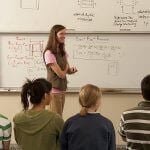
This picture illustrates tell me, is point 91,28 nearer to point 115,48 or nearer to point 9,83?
point 115,48

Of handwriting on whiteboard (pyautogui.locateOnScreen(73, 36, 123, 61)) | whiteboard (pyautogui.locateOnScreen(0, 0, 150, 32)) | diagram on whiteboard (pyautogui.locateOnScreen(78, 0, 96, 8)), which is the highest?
diagram on whiteboard (pyautogui.locateOnScreen(78, 0, 96, 8))

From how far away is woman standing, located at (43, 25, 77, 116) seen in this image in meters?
3.45

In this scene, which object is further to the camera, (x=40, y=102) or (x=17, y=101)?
(x=17, y=101)

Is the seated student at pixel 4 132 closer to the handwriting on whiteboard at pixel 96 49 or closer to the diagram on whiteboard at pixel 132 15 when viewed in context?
the handwriting on whiteboard at pixel 96 49

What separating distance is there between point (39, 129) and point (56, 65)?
4.47ft

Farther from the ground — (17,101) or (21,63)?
(21,63)

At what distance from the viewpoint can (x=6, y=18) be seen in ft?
13.2

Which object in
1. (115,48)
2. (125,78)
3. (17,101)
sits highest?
(115,48)

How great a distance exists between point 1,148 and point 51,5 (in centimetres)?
209

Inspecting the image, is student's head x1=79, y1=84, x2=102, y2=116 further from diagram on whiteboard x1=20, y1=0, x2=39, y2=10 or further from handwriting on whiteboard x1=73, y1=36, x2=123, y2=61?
diagram on whiteboard x1=20, y1=0, x2=39, y2=10

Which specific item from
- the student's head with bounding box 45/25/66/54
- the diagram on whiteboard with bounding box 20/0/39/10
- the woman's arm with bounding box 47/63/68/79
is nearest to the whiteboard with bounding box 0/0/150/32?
the diagram on whiteboard with bounding box 20/0/39/10

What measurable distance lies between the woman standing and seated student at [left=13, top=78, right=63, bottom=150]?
1.21 m

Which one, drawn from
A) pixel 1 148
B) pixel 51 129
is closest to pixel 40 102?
pixel 51 129

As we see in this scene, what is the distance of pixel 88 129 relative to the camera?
2.05m
